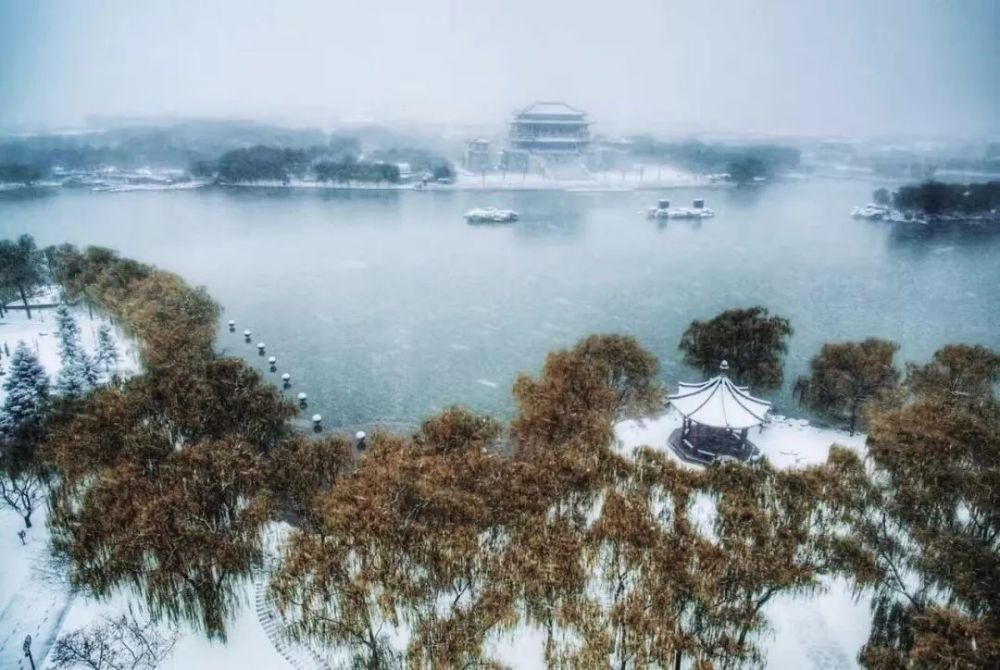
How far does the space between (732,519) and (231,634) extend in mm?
9572

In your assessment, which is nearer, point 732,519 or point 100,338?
point 732,519

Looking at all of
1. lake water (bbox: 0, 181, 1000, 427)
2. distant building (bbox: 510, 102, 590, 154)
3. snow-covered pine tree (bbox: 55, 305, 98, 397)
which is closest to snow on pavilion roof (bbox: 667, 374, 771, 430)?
lake water (bbox: 0, 181, 1000, 427)

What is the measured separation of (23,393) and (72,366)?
2.48 m

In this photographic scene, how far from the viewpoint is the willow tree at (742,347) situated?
2105 centimetres

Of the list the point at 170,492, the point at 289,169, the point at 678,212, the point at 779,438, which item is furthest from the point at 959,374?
the point at 289,169

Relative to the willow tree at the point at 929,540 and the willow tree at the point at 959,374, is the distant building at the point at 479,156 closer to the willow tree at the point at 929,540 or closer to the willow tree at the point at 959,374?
the willow tree at the point at 959,374

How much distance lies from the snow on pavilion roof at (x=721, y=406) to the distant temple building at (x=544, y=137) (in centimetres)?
7064

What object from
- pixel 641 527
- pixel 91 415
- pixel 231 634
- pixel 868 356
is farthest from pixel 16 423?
pixel 868 356

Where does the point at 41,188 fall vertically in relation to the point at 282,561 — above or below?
above

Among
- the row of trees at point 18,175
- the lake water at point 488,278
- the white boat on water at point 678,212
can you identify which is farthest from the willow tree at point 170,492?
the row of trees at point 18,175

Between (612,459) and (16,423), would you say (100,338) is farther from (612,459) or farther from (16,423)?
(612,459)

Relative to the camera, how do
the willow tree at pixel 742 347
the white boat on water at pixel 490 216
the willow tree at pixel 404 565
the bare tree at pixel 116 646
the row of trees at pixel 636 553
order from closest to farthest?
the row of trees at pixel 636 553 < the willow tree at pixel 404 565 < the bare tree at pixel 116 646 < the willow tree at pixel 742 347 < the white boat on water at pixel 490 216

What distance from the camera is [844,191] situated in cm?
8369

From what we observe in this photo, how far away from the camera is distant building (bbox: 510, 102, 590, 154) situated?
86250 millimetres
